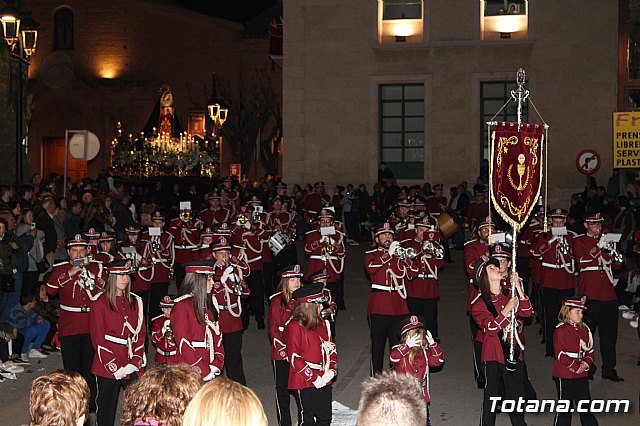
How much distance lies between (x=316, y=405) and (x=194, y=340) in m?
1.34

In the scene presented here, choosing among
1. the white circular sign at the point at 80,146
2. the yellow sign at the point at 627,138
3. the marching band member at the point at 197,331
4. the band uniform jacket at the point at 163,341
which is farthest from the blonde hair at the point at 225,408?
the yellow sign at the point at 627,138

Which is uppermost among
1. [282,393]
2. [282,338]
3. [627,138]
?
[627,138]

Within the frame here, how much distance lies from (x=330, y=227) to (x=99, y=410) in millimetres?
6862

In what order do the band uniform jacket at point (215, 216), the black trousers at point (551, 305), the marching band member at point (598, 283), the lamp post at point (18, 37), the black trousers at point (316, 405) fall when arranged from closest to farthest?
1. the black trousers at point (316, 405)
2. the marching band member at point (598, 283)
3. the black trousers at point (551, 305)
4. the lamp post at point (18, 37)
5. the band uniform jacket at point (215, 216)

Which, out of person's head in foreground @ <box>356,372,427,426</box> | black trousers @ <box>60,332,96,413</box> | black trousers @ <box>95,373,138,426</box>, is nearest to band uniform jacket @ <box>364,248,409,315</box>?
black trousers @ <box>60,332,96,413</box>

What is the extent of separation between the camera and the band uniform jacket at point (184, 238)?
1798cm

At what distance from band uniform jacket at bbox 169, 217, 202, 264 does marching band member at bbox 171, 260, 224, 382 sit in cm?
857

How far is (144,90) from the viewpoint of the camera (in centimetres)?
5066

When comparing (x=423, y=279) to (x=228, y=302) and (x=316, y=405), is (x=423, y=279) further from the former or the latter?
(x=316, y=405)

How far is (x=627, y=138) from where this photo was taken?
59.1ft

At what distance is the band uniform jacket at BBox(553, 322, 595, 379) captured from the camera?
9.88 metres

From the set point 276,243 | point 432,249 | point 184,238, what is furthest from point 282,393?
point 184,238

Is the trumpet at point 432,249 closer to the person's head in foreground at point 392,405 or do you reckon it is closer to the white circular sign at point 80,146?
the white circular sign at point 80,146

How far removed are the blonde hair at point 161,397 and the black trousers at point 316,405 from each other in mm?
4059
